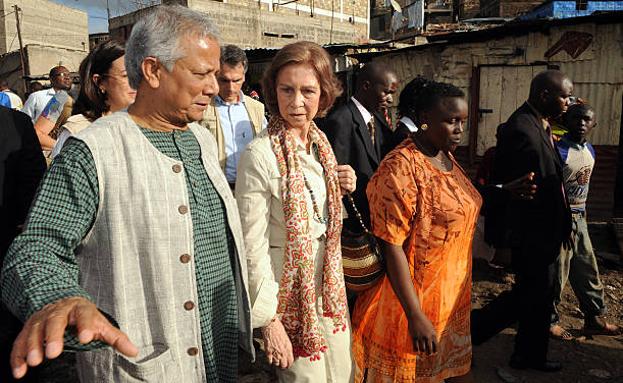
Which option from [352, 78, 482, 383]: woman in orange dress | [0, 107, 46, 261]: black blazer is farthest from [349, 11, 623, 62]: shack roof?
[0, 107, 46, 261]: black blazer

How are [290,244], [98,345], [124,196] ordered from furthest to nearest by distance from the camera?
[290,244] → [124,196] → [98,345]

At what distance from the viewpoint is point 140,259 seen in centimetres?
146

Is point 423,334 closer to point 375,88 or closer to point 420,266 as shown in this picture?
point 420,266

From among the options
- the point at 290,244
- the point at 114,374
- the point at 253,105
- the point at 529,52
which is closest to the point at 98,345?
the point at 114,374

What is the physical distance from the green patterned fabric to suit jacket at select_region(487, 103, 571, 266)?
7.48 ft

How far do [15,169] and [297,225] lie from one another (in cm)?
141

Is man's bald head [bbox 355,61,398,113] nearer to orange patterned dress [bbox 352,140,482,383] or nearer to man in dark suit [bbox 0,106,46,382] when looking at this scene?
orange patterned dress [bbox 352,140,482,383]

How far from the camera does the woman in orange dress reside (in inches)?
88.8

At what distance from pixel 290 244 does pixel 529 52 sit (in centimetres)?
803

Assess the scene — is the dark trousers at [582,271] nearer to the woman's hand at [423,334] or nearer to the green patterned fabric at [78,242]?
the woman's hand at [423,334]

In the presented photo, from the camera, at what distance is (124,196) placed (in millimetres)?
1425

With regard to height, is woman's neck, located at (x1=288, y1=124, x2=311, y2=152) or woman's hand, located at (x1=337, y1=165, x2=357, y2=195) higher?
woman's neck, located at (x1=288, y1=124, x2=311, y2=152)

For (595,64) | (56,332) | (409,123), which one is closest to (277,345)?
(56,332)

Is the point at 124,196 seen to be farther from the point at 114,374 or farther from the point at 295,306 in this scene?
the point at 295,306
